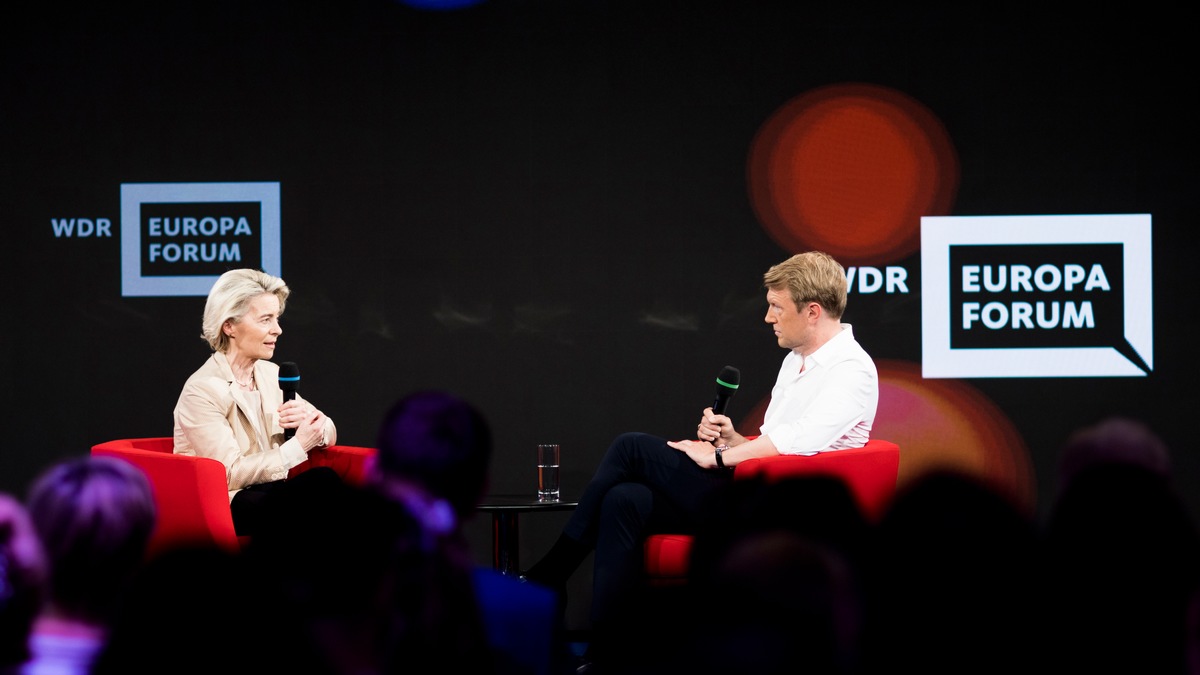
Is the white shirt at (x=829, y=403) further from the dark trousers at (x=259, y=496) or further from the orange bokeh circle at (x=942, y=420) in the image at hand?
the dark trousers at (x=259, y=496)

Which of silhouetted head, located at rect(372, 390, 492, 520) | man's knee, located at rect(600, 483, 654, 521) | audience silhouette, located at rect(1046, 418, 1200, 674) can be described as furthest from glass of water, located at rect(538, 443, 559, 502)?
audience silhouette, located at rect(1046, 418, 1200, 674)

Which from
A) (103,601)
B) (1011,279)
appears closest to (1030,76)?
(1011,279)

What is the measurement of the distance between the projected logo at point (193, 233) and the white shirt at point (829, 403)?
233 cm

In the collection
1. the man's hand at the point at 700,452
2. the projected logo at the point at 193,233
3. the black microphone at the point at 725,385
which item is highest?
the projected logo at the point at 193,233

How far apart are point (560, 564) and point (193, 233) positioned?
2358 mm

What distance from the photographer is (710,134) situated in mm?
5152

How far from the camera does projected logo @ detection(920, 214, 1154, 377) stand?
511cm

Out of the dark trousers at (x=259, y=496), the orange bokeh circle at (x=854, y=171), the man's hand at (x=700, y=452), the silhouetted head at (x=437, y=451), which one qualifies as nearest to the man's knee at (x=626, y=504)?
the man's hand at (x=700, y=452)

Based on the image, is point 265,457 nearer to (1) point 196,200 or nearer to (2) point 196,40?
(1) point 196,200

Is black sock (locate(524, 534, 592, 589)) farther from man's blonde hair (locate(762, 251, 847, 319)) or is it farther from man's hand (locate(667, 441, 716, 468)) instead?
man's blonde hair (locate(762, 251, 847, 319))

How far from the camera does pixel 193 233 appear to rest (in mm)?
5223

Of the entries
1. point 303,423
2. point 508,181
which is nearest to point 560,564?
point 303,423

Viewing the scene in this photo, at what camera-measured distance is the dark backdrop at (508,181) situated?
16.8 ft

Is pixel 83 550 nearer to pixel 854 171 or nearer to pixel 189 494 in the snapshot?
pixel 189 494
